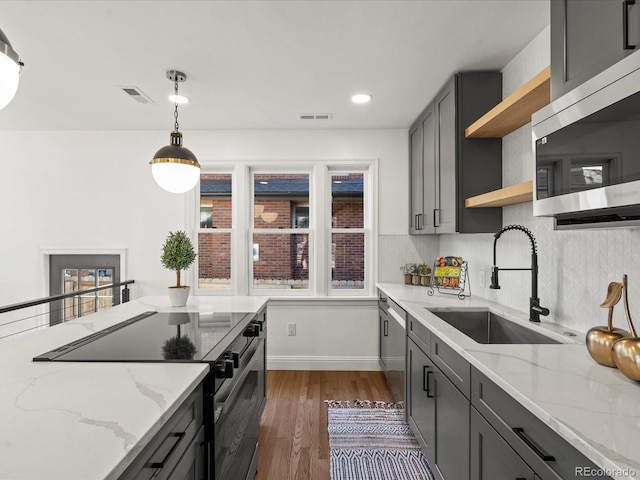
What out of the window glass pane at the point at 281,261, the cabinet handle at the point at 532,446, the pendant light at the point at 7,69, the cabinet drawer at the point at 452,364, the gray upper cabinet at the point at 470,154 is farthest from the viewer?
the window glass pane at the point at 281,261

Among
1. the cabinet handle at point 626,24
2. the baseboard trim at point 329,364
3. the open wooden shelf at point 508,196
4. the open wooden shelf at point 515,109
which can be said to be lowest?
the baseboard trim at point 329,364

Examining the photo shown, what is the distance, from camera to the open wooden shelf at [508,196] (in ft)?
5.95

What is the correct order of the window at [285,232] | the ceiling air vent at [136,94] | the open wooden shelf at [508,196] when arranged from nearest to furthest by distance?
the open wooden shelf at [508,196], the ceiling air vent at [136,94], the window at [285,232]

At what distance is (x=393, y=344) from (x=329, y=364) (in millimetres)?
1079

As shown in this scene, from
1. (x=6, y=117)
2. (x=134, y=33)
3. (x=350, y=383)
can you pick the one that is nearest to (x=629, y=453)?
(x=134, y=33)

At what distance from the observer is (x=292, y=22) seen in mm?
2018

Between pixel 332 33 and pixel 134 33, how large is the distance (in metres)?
1.14

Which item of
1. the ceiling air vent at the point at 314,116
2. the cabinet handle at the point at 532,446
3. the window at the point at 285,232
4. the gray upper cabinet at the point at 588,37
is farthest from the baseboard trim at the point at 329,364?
the gray upper cabinet at the point at 588,37

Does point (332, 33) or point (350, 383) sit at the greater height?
point (332, 33)

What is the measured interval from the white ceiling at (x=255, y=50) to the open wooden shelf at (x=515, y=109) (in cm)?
46

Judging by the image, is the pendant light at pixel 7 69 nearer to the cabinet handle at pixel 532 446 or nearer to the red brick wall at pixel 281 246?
the cabinet handle at pixel 532 446

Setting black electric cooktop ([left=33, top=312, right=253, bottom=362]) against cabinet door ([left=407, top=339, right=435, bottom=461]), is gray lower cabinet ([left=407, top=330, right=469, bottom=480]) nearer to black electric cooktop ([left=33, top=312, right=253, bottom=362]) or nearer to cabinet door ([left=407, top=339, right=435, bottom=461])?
cabinet door ([left=407, top=339, right=435, bottom=461])

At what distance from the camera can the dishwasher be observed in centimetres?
274

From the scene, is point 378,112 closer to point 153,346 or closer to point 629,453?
point 153,346
